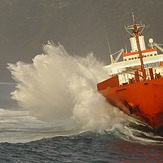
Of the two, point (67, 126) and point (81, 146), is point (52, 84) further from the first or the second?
point (81, 146)

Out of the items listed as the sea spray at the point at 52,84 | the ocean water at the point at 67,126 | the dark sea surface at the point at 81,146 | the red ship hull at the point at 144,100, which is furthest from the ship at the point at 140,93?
the sea spray at the point at 52,84

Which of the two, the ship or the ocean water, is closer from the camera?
the ocean water

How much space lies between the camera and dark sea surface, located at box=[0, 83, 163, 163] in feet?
56.1

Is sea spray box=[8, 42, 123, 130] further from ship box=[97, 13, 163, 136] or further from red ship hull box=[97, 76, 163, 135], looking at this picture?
red ship hull box=[97, 76, 163, 135]

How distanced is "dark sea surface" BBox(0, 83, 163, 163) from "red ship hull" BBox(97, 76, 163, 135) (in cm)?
120

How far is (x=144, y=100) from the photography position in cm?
2372

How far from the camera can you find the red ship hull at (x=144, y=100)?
909 inches

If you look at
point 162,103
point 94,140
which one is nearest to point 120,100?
point 162,103

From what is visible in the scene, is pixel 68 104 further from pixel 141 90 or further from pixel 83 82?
pixel 141 90

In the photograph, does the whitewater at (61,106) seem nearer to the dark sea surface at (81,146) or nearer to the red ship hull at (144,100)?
the dark sea surface at (81,146)

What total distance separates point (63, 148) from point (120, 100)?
29.4ft

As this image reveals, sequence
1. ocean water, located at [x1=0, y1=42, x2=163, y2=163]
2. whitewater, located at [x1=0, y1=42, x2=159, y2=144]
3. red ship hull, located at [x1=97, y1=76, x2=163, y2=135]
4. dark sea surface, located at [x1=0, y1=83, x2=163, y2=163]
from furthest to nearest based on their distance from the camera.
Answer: whitewater, located at [x1=0, y1=42, x2=159, y2=144], red ship hull, located at [x1=97, y1=76, x2=163, y2=135], ocean water, located at [x1=0, y1=42, x2=163, y2=163], dark sea surface, located at [x1=0, y1=83, x2=163, y2=163]

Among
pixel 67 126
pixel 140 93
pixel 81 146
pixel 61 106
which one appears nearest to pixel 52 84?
pixel 61 106

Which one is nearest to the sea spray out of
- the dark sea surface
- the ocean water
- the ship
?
the ocean water
